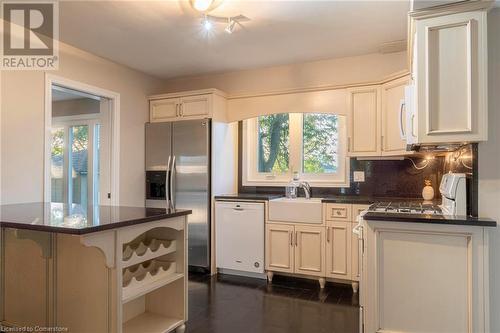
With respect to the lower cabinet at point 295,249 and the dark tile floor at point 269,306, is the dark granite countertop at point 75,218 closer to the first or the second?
the dark tile floor at point 269,306

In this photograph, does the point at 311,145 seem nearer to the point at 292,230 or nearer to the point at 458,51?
the point at 292,230

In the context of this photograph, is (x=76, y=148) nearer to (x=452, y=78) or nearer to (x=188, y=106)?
(x=188, y=106)

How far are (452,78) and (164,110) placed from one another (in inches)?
126

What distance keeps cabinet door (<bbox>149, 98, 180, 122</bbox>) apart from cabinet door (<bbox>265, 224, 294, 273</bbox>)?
1.83 meters

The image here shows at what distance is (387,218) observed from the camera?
1.94 metres

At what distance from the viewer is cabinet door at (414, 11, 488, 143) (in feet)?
5.86

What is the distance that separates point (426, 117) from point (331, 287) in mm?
2146

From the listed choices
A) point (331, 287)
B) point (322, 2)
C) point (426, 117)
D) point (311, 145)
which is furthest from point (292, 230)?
point (322, 2)

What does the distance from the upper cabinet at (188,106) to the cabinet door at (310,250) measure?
1.68 meters

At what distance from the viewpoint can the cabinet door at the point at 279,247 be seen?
3482 mm

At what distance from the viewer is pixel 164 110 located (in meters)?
4.13

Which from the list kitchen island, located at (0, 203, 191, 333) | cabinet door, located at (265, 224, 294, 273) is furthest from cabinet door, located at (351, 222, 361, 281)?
kitchen island, located at (0, 203, 191, 333)

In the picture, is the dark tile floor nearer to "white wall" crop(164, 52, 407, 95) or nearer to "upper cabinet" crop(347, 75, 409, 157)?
"upper cabinet" crop(347, 75, 409, 157)

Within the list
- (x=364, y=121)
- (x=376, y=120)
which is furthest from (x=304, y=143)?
(x=376, y=120)
